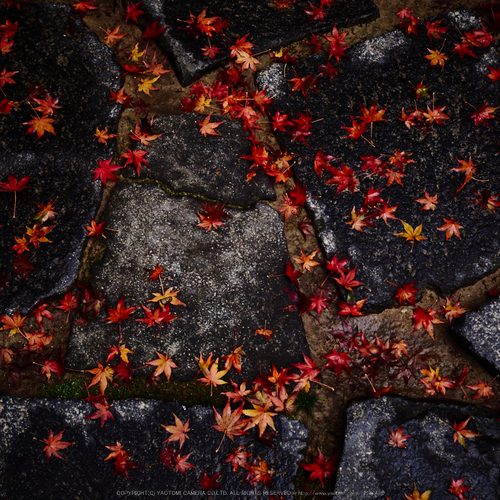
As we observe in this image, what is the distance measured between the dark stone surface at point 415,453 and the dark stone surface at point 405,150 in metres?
0.50

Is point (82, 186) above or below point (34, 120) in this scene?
below

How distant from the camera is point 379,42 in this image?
7.06 ft

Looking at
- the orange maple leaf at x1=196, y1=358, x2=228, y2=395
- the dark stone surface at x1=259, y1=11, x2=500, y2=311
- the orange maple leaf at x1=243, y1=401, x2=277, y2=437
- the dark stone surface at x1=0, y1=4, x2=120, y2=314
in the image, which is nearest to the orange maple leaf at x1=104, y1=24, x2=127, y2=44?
the dark stone surface at x1=0, y1=4, x2=120, y2=314

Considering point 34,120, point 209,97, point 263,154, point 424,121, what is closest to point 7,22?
point 34,120

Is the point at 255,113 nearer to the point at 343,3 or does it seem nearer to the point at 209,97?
the point at 209,97

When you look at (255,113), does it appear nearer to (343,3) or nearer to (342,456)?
(343,3)

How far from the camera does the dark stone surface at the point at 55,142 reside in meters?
1.87

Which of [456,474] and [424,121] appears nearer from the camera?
[456,474]

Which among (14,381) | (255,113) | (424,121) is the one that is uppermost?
(255,113)

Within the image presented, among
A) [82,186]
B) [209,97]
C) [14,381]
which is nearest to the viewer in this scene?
[14,381]

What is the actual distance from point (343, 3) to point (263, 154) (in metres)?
1.03

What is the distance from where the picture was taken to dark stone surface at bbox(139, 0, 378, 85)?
6.95ft

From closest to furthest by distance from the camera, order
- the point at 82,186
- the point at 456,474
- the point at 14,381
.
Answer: the point at 456,474 < the point at 14,381 < the point at 82,186

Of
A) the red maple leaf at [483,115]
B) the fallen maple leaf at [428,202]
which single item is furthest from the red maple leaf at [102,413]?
the red maple leaf at [483,115]
